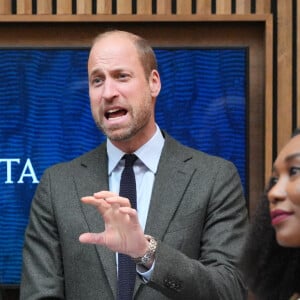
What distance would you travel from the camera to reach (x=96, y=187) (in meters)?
2.73

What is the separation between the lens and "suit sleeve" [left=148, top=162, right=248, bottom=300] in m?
A: 2.37

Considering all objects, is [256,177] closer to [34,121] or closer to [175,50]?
[175,50]

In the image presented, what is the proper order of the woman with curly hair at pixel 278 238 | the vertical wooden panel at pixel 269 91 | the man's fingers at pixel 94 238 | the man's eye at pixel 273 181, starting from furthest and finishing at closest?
the vertical wooden panel at pixel 269 91 → the man's fingers at pixel 94 238 → the man's eye at pixel 273 181 → the woman with curly hair at pixel 278 238

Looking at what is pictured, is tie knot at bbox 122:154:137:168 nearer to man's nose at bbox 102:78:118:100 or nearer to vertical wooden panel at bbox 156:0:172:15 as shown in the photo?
man's nose at bbox 102:78:118:100

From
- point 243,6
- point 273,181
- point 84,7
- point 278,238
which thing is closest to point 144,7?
point 84,7

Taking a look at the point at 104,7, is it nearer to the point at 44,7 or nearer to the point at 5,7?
the point at 44,7

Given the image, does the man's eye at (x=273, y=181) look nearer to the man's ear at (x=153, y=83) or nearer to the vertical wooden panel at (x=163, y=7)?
the man's ear at (x=153, y=83)

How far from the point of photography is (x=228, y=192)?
105 inches

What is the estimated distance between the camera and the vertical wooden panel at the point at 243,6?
146 inches

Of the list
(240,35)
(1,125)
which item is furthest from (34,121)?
(240,35)

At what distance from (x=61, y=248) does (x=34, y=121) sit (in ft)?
3.72

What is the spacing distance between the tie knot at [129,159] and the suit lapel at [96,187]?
0.25ft

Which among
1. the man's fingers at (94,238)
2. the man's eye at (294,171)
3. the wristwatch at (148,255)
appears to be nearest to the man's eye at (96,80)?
the wristwatch at (148,255)

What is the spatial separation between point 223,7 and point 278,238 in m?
2.25
